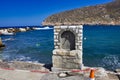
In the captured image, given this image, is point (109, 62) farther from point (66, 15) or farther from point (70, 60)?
point (66, 15)

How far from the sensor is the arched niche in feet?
40.6

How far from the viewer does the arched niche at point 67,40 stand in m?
12.4

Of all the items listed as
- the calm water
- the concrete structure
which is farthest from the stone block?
the calm water

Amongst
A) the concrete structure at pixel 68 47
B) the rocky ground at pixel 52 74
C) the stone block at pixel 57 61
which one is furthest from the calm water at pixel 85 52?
the stone block at pixel 57 61

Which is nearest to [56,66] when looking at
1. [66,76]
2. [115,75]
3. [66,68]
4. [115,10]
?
[66,68]

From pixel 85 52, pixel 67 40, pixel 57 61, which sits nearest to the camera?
pixel 57 61

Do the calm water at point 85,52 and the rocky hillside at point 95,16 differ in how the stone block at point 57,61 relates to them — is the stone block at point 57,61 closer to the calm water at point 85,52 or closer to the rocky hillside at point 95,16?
the calm water at point 85,52

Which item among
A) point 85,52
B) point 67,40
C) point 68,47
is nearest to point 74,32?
point 67,40

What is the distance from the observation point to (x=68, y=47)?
12.6 meters

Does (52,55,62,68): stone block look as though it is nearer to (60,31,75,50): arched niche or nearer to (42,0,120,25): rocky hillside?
(60,31,75,50): arched niche

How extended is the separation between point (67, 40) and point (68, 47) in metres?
0.37

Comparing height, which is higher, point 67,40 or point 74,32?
point 74,32

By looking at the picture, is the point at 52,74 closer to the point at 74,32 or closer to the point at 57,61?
the point at 57,61

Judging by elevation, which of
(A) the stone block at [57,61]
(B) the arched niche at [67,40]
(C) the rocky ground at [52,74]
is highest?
(B) the arched niche at [67,40]
